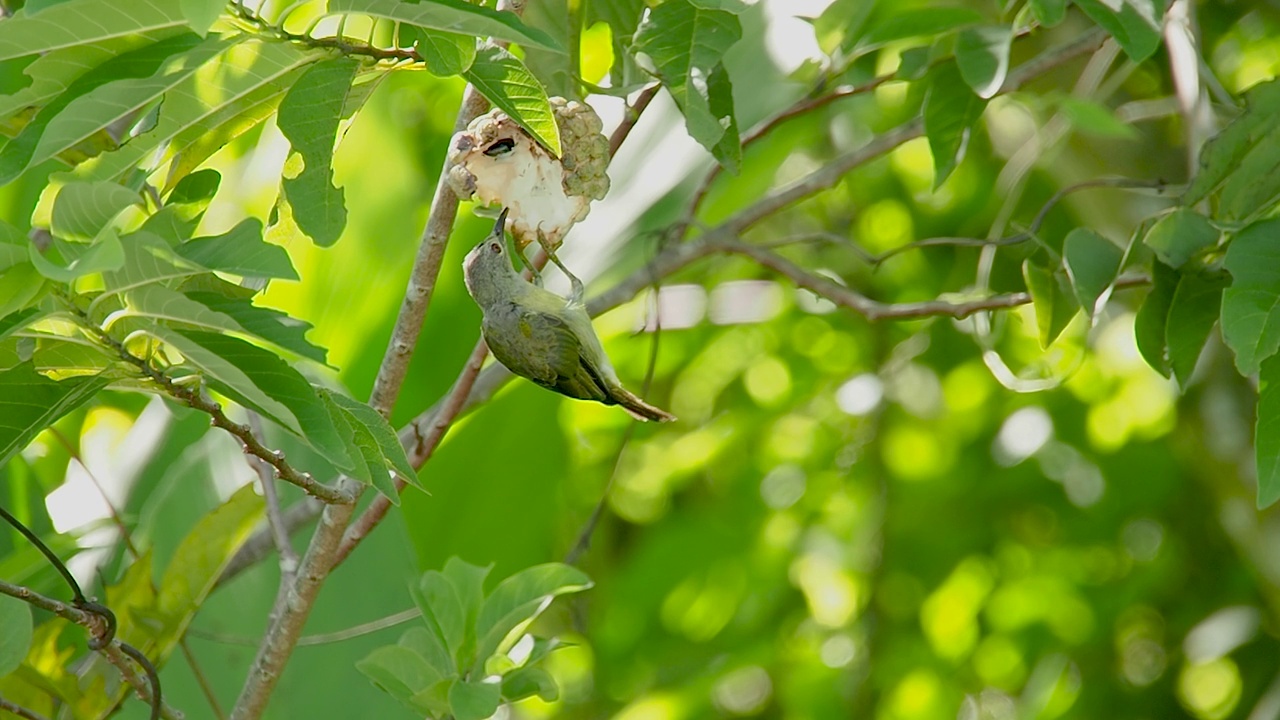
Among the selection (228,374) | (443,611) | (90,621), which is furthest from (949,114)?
(90,621)

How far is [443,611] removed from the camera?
39.6 inches

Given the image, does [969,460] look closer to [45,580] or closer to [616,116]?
[616,116]

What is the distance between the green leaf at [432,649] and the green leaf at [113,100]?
1.55 ft

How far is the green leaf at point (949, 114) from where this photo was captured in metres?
1.17

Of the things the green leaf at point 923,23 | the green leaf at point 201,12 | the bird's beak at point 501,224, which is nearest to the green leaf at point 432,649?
the bird's beak at point 501,224

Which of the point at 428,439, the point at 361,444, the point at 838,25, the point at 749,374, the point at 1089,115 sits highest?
the point at 361,444

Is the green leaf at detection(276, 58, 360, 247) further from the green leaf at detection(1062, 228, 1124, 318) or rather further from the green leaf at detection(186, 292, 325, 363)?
the green leaf at detection(1062, 228, 1124, 318)

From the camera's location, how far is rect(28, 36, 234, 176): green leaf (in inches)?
27.4

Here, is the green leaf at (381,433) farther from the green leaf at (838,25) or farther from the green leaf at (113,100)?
the green leaf at (838,25)

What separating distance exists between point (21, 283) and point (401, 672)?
44cm

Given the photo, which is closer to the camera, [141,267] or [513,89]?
[141,267]

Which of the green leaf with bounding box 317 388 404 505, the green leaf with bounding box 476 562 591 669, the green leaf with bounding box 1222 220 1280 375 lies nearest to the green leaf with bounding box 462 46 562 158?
the green leaf with bounding box 317 388 404 505

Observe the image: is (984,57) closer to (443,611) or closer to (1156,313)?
(1156,313)

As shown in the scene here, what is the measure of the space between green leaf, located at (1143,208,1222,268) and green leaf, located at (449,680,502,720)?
63 cm
